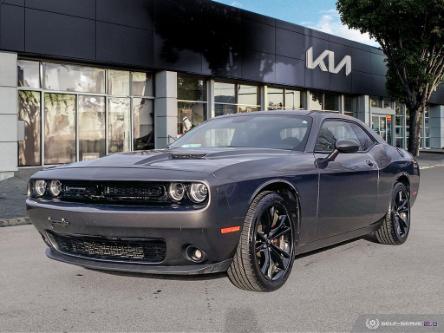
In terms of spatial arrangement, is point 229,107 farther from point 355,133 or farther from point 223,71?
point 355,133

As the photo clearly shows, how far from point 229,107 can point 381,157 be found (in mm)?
17416

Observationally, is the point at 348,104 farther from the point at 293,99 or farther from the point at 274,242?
the point at 274,242

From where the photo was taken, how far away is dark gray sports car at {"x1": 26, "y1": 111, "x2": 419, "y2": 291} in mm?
3922

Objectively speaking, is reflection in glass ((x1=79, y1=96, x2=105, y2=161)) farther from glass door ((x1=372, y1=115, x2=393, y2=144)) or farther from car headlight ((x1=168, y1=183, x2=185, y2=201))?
glass door ((x1=372, y1=115, x2=393, y2=144))

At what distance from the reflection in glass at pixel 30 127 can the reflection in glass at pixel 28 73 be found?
0.75 ft

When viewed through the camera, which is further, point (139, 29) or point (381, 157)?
point (139, 29)

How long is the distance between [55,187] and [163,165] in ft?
3.09

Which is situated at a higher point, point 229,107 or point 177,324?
point 229,107

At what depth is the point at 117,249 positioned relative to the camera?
4.13 m

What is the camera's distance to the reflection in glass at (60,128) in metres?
16.7

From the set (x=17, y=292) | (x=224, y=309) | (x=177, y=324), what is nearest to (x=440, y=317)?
(x=224, y=309)

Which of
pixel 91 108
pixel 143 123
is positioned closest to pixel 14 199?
pixel 91 108

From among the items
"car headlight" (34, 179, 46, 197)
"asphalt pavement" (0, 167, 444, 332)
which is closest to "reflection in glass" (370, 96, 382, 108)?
"asphalt pavement" (0, 167, 444, 332)

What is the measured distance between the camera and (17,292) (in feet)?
14.9
